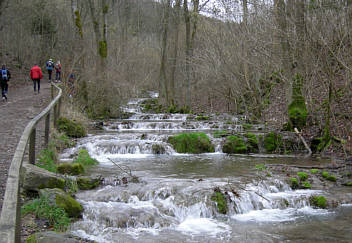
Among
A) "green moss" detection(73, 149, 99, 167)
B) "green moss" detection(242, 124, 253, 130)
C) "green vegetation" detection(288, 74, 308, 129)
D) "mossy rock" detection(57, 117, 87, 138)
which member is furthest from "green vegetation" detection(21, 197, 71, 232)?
"green moss" detection(242, 124, 253, 130)

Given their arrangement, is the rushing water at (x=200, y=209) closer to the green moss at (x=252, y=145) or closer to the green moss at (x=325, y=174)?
the green moss at (x=325, y=174)

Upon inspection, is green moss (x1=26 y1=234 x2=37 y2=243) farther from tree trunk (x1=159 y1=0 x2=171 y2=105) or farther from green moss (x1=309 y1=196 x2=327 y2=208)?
tree trunk (x1=159 y1=0 x2=171 y2=105)

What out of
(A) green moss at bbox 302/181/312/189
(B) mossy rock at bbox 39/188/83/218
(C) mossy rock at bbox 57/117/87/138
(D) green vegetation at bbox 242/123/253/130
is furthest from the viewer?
(D) green vegetation at bbox 242/123/253/130

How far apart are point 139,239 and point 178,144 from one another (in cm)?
904

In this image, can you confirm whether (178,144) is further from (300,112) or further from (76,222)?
(76,222)

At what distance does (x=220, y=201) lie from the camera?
8461 millimetres

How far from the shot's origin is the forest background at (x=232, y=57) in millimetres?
12484

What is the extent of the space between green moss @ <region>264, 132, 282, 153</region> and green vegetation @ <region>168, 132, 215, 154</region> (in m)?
2.11

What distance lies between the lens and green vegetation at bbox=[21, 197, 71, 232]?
21.6 ft

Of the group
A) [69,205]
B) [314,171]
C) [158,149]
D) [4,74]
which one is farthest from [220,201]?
[4,74]

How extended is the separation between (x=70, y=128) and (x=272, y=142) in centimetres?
824

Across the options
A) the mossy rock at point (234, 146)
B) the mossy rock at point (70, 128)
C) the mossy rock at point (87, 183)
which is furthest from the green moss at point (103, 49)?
the mossy rock at point (87, 183)

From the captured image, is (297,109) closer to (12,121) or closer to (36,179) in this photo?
(12,121)

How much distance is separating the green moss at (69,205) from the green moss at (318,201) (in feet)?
16.6
